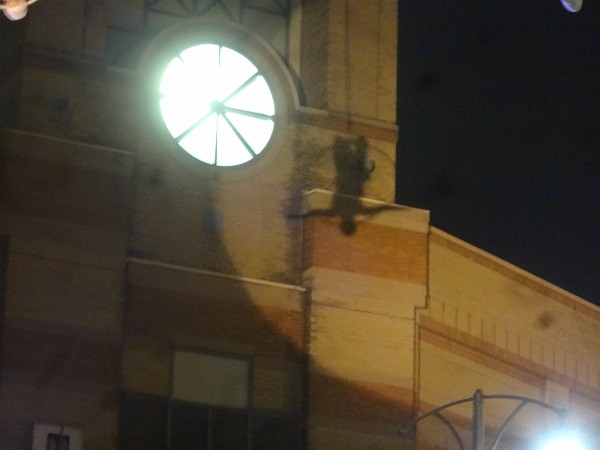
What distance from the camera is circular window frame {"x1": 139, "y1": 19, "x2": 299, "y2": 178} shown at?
23.0m

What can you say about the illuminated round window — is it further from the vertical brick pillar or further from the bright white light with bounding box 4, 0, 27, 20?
the bright white light with bounding box 4, 0, 27, 20

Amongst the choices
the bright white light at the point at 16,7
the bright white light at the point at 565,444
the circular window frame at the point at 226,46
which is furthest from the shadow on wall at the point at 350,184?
the bright white light at the point at 16,7

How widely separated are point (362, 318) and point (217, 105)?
3.82 meters

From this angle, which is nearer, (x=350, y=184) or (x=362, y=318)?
(x=362, y=318)

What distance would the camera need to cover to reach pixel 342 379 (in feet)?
74.0

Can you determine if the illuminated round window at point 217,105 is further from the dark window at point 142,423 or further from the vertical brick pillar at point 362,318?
the dark window at point 142,423

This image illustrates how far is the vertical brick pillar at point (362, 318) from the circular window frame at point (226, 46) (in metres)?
1.15

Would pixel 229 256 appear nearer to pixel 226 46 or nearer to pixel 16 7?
pixel 226 46

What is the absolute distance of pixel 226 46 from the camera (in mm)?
23969

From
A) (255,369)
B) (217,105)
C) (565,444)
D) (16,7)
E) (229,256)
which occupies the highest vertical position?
(217,105)

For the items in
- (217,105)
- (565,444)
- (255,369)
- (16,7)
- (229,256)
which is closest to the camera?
(16,7)

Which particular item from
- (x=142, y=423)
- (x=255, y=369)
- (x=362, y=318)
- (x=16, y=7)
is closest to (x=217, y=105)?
(x=362, y=318)

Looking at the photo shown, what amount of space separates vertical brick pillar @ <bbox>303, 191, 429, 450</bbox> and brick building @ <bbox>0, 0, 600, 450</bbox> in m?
0.03

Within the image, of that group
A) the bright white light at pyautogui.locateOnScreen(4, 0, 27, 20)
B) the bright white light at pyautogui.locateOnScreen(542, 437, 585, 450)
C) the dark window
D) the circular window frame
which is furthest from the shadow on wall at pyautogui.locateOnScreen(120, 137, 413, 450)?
the bright white light at pyautogui.locateOnScreen(4, 0, 27, 20)
